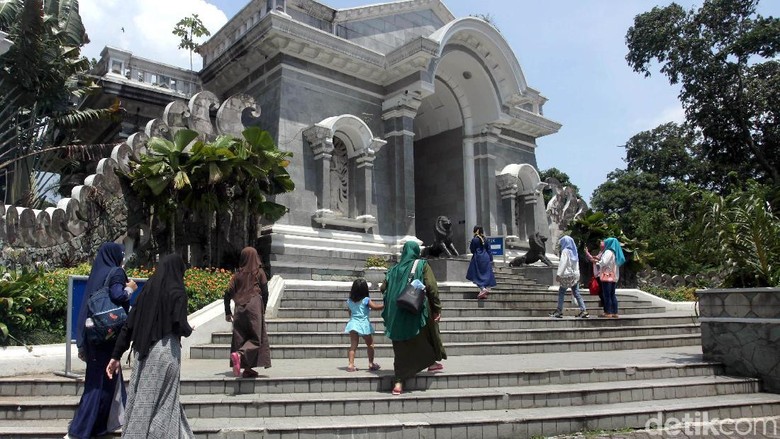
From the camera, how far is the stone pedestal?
13523 millimetres

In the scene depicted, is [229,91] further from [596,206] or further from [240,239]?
[596,206]

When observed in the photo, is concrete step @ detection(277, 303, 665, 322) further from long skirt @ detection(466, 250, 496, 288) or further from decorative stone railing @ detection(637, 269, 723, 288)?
decorative stone railing @ detection(637, 269, 723, 288)

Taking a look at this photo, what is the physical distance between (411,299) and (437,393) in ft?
3.26

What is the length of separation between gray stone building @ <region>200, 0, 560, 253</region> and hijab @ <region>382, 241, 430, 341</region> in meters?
7.57

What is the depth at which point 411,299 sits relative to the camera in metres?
6.28

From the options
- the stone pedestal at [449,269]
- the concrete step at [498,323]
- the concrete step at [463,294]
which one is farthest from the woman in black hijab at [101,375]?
the stone pedestal at [449,269]

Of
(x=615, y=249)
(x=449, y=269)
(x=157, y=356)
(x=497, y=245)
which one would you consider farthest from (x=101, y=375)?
(x=497, y=245)

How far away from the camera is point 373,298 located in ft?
37.1

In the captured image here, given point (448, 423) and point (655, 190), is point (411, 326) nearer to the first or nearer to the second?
point (448, 423)

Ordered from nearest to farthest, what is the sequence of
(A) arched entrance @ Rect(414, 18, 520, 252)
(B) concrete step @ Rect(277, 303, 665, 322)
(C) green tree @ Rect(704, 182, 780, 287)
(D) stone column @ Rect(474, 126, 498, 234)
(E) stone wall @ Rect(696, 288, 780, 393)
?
(E) stone wall @ Rect(696, 288, 780, 393) → (C) green tree @ Rect(704, 182, 780, 287) → (B) concrete step @ Rect(277, 303, 665, 322) → (A) arched entrance @ Rect(414, 18, 520, 252) → (D) stone column @ Rect(474, 126, 498, 234)

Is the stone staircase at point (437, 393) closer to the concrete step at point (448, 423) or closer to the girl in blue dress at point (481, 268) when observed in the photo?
the concrete step at point (448, 423)

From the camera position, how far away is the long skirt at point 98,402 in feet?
15.9

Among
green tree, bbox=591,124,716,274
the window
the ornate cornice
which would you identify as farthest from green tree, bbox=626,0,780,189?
the window

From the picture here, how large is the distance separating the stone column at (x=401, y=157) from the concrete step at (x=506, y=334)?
22.6 feet
